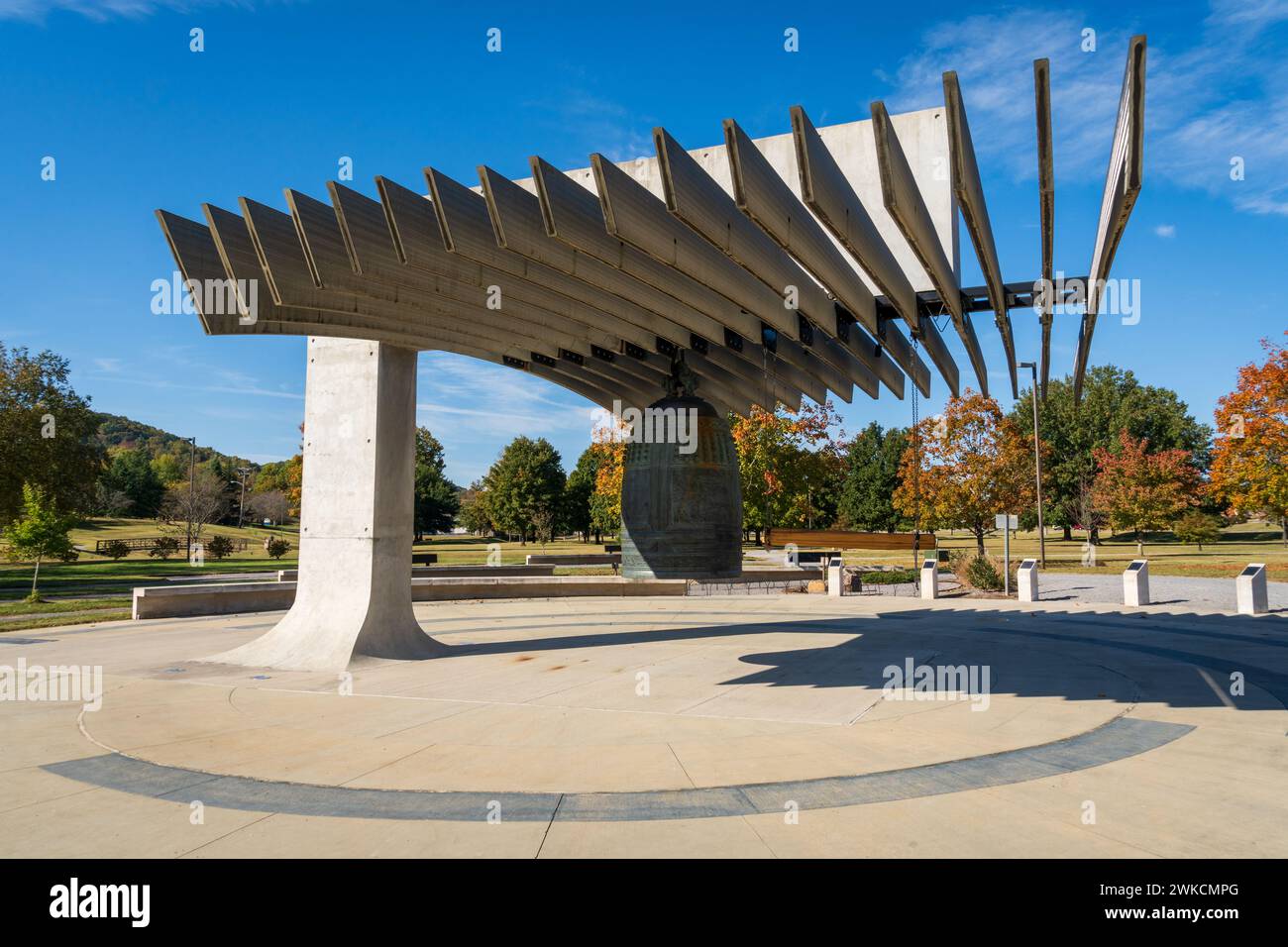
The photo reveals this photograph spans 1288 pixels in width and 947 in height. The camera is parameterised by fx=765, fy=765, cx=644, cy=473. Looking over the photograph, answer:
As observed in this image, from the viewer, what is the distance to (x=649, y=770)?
655 cm

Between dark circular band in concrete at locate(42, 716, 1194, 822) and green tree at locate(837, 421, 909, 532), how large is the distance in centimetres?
8398

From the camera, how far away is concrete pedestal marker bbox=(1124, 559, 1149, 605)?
21.4 metres

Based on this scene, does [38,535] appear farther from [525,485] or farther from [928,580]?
[525,485]

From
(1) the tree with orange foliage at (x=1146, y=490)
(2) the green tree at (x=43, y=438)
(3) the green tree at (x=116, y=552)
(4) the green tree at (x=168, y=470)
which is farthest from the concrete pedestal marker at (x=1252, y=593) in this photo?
(4) the green tree at (x=168, y=470)

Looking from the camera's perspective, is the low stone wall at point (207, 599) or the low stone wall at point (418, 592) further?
the low stone wall at point (418, 592)

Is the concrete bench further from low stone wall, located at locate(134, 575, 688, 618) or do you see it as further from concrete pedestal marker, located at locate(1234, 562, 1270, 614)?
concrete pedestal marker, located at locate(1234, 562, 1270, 614)

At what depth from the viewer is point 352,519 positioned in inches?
492

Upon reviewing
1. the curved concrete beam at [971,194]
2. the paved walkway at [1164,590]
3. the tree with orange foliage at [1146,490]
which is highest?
the curved concrete beam at [971,194]

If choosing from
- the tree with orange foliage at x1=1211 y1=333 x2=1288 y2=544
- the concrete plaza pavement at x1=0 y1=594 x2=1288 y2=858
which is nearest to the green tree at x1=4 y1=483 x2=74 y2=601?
the concrete plaza pavement at x1=0 y1=594 x2=1288 y2=858

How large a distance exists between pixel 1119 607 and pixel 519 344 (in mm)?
17177

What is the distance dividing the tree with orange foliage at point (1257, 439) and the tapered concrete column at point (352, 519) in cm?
3684

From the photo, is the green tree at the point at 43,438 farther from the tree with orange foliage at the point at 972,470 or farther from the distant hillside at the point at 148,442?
the distant hillside at the point at 148,442

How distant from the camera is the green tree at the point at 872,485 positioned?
298 feet

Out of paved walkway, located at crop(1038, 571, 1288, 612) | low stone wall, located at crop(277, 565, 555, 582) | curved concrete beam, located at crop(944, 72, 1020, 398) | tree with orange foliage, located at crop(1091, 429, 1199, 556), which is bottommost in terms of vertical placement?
paved walkway, located at crop(1038, 571, 1288, 612)
